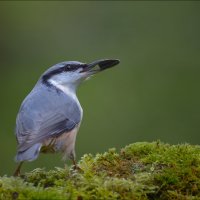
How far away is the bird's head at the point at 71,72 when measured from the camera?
748cm

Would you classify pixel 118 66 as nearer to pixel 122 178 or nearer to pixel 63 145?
pixel 63 145

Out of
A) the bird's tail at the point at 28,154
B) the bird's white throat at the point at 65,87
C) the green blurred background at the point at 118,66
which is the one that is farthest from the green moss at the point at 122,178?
the green blurred background at the point at 118,66

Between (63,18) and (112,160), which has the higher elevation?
(63,18)

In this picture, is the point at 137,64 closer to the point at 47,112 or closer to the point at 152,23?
the point at 152,23

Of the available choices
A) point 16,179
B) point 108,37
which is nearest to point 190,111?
point 108,37

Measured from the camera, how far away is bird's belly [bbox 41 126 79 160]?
6510mm

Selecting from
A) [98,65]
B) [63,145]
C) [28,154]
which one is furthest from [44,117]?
[98,65]

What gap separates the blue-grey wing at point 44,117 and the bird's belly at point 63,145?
0.17 ft

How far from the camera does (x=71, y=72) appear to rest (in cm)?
754

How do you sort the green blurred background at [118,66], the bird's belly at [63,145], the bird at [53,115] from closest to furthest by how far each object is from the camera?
the bird at [53,115]
the bird's belly at [63,145]
the green blurred background at [118,66]

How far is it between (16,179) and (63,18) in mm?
10300

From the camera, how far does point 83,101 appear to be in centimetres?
1224

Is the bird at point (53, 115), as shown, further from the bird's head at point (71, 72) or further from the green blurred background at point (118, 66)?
the green blurred background at point (118, 66)

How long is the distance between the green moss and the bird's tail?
130 mm
